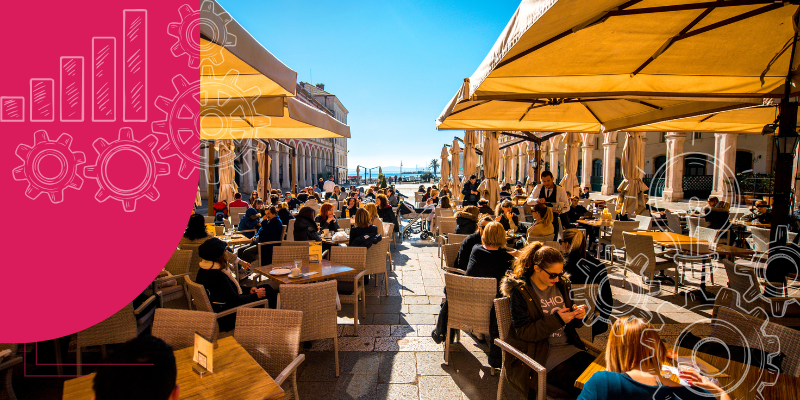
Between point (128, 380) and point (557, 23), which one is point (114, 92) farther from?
point (557, 23)

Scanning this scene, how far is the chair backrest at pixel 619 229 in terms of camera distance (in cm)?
572

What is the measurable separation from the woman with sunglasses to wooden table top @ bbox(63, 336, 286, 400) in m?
1.49

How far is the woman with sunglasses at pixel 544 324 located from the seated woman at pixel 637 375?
2.27 feet

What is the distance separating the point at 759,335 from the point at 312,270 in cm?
365

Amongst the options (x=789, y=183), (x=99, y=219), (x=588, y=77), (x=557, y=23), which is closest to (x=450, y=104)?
(x=588, y=77)

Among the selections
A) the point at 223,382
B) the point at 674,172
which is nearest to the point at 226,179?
the point at 223,382

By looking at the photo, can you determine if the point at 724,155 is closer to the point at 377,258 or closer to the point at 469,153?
the point at 469,153

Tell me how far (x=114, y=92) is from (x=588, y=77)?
12.9 feet

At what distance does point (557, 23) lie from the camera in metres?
1.98

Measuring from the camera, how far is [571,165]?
11.2m

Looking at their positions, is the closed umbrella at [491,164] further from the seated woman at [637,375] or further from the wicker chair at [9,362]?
the wicker chair at [9,362]

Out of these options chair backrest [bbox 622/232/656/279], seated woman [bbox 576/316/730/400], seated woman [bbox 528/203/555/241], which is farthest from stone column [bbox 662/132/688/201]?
seated woman [bbox 576/316/730/400]
